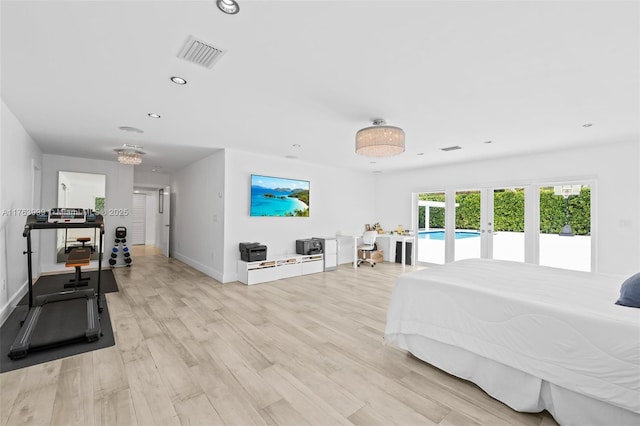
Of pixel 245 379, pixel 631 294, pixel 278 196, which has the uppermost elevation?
pixel 278 196

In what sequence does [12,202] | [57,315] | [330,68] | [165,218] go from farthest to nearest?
[165,218] < [12,202] < [57,315] < [330,68]

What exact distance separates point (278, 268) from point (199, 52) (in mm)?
3963

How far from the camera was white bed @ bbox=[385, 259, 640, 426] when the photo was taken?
150 centimetres

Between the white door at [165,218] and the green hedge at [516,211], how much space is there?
712cm

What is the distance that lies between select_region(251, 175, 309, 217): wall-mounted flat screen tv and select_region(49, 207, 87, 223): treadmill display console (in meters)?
2.53

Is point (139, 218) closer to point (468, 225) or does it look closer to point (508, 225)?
point (468, 225)

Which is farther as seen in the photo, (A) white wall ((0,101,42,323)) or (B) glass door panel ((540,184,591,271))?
(B) glass door panel ((540,184,591,271))

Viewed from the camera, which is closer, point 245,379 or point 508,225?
point 245,379

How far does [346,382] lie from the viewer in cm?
209

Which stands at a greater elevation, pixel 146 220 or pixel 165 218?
pixel 165 218

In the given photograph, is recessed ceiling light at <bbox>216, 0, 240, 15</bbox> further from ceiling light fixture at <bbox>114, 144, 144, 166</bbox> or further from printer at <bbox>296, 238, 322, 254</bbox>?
printer at <bbox>296, 238, 322, 254</bbox>

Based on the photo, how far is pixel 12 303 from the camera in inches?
138

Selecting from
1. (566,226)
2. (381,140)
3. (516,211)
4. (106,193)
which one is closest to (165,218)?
(106,193)

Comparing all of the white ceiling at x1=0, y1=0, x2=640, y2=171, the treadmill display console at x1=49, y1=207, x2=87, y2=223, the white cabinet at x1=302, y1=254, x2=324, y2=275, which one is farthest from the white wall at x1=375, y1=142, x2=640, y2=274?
the treadmill display console at x1=49, y1=207, x2=87, y2=223
